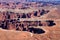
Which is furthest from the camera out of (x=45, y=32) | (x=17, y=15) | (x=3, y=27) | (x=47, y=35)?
(x=17, y=15)

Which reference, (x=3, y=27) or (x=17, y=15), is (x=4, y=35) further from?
(x=17, y=15)

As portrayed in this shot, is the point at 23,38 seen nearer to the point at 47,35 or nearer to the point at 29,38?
the point at 29,38

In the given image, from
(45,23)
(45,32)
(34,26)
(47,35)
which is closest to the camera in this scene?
(47,35)

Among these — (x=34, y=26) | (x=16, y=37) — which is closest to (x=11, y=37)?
(x=16, y=37)

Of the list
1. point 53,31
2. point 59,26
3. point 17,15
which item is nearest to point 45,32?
point 53,31

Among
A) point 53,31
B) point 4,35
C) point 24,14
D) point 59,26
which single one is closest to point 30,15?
point 24,14

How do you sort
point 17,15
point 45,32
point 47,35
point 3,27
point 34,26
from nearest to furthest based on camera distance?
point 47,35 < point 45,32 < point 3,27 < point 34,26 < point 17,15

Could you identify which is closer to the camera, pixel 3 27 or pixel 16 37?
pixel 16 37

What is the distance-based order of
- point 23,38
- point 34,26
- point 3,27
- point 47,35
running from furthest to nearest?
point 34,26 → point 3,27 → point 47,35 → point 23,38

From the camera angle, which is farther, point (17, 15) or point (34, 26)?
point (17, 15)
